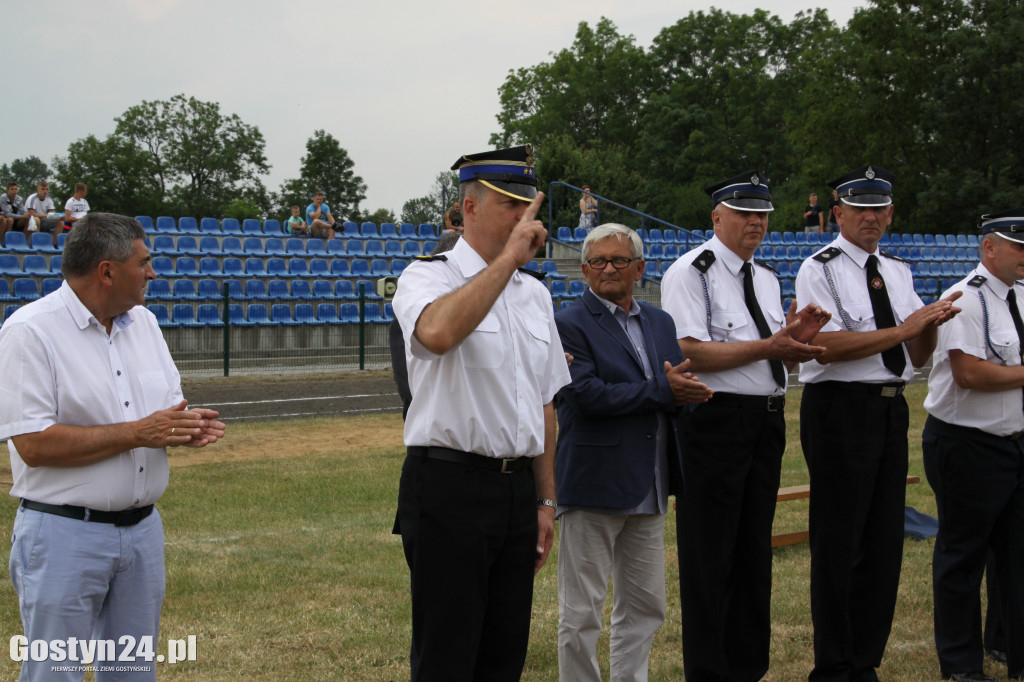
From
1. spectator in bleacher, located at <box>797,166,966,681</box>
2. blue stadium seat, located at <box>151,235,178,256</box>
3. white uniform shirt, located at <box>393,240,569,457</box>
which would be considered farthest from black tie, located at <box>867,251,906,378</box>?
blue stadium seat, located at <box>151,235,178,256</box>

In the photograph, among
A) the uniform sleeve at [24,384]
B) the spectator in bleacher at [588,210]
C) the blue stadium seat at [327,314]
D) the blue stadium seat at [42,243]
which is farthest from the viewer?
the spectator in bleacher at [588,210]

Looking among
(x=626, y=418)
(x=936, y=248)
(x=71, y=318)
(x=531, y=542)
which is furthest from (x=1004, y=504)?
(x=936, y=248)

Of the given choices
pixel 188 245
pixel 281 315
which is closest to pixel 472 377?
pixel 281 315

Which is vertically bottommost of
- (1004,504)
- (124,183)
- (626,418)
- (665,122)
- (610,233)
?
(1004,504)

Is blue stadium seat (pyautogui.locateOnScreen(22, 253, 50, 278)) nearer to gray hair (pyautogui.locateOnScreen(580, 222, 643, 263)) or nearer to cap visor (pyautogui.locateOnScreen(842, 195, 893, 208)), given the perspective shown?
gray hair (pyautogui.locateOnScreen(580, 222, 643, 263))

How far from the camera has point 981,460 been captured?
4.68m

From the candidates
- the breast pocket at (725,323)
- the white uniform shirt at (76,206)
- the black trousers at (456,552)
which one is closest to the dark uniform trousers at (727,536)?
the breast pocket at (725,323)

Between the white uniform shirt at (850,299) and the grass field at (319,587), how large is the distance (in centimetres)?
143

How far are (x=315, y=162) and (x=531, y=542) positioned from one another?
1752 inches

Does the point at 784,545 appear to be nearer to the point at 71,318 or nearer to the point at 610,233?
the point at 610,233

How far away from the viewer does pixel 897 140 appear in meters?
37.4

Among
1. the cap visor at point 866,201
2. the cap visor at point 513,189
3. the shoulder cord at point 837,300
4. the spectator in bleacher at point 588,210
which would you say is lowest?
the shoulder cord at point 837,300

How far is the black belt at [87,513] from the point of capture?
3.01 metres

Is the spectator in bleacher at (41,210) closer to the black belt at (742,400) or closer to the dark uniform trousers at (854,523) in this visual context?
the black belt at (742,400)
